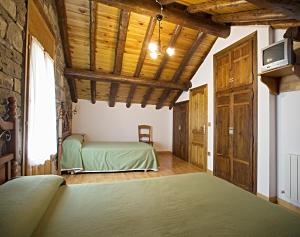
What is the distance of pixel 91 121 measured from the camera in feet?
20.9

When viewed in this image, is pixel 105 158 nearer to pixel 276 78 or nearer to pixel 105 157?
pixel 105 157

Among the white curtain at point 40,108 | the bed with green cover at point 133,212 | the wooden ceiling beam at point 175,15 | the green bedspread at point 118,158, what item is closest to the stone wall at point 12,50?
the white curtain at point 40,108

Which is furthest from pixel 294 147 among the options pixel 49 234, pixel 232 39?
pixel 49 234

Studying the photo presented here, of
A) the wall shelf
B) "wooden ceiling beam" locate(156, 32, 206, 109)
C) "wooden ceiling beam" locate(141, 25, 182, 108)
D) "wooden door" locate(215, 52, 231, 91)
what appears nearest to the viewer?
the wall shelf

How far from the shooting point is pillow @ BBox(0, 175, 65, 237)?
2.54ft

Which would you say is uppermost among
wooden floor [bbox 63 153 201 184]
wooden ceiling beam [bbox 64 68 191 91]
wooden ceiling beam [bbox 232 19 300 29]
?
wooden ceiling beam [bbox 232 19 300 29]

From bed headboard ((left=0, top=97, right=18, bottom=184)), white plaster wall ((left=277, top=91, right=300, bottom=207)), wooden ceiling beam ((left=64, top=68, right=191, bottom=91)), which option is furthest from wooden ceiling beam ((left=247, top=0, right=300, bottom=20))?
→ wooden ceiling beam ((left=64, top=68, right=191, bottom=91))

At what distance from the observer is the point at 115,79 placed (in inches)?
195

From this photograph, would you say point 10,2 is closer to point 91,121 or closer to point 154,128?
point 91,121

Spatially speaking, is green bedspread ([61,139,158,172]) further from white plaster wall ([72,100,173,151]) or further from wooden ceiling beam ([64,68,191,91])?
white plaster wall ([72,100,173,151])

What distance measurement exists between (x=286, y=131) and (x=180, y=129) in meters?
3.70

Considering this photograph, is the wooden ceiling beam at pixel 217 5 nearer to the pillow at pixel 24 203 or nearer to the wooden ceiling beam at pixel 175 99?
the pillow at pixel 24 203

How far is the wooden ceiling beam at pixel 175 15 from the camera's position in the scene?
282 centimetres

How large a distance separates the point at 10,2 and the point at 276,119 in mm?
3529
